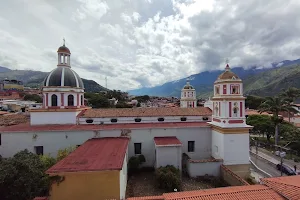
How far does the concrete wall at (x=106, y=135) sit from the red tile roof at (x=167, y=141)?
685mm

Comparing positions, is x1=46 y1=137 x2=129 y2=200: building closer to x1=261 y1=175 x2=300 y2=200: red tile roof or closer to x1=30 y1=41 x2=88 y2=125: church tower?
x1=261 y1=175 x2=300 y2=200: red tile roof

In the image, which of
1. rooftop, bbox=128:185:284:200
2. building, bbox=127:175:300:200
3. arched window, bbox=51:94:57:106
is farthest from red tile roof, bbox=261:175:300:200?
arched window, bbox=51:94:57:106

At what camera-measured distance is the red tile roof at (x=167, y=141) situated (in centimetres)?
1672

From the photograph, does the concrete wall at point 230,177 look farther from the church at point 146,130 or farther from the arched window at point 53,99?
the arched window at point 53,99

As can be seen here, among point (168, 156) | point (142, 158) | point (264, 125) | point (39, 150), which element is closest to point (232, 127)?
point (168, 156)

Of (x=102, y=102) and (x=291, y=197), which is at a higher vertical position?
(x=102, y=102)

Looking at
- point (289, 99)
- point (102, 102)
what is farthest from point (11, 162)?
point (102, 102)

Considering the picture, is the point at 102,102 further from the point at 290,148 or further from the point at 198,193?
the point at 198,193

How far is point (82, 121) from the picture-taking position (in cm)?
2080

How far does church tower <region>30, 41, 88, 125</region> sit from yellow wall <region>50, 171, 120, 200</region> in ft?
36.6

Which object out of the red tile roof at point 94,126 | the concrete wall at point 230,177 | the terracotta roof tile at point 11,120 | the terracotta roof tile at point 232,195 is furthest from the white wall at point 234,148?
the terracotta roof tile at point 11,120

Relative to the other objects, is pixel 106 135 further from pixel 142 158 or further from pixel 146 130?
pixel 142 158

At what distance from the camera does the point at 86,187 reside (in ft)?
33.9

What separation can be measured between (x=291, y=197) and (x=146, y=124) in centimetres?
1381
